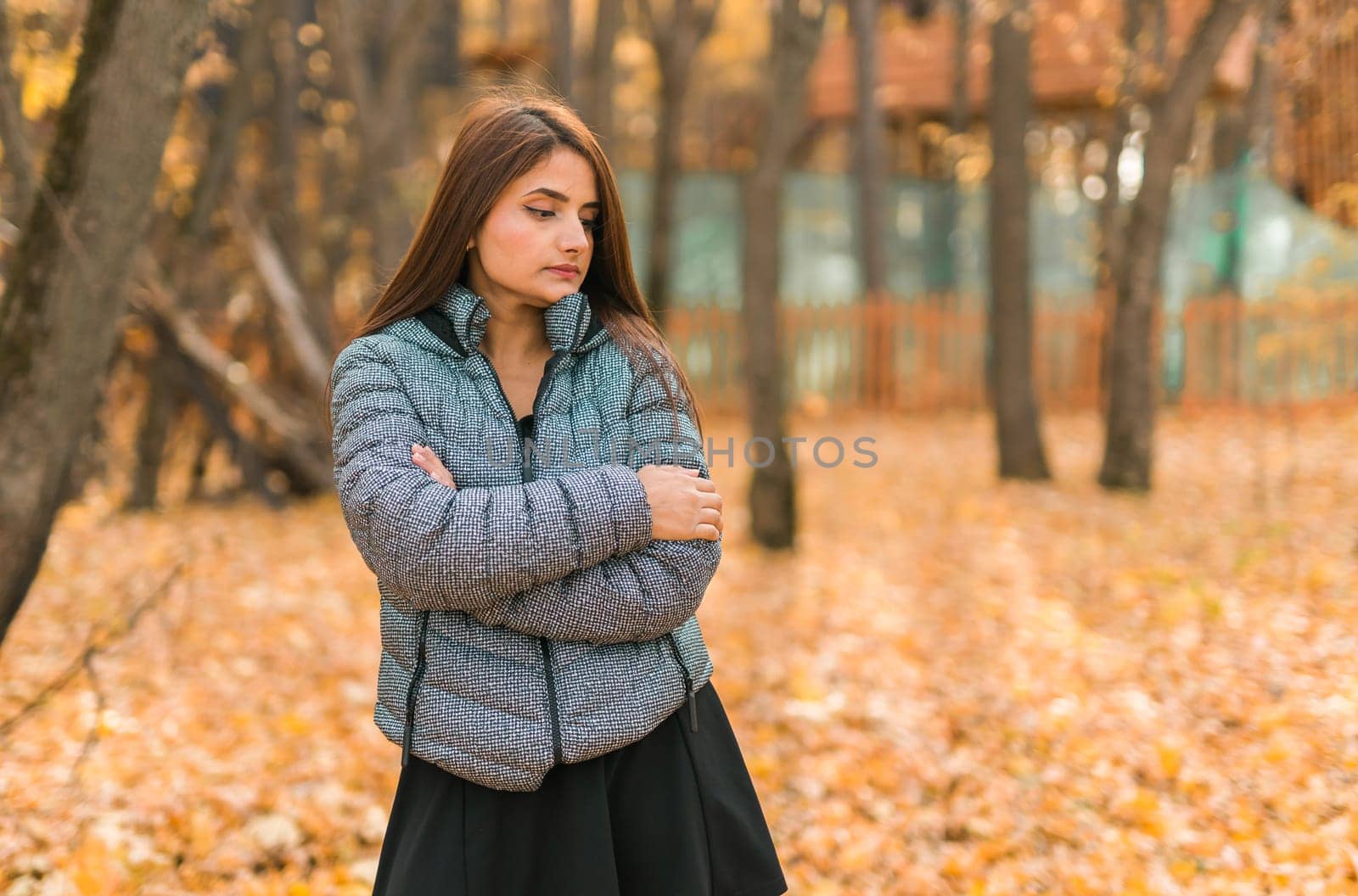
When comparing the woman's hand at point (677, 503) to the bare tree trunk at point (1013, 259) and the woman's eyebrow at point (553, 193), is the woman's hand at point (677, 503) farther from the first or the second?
the bare tree trunk at point (1013, 259)

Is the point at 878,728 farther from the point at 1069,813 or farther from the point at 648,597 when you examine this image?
the point at 648,597

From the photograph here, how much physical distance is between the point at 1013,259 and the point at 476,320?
811cm

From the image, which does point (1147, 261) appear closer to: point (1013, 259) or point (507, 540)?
→ point (1013, 259)

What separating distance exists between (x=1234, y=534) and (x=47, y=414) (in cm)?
663

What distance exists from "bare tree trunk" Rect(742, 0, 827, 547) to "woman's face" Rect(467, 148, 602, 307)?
16.4ft

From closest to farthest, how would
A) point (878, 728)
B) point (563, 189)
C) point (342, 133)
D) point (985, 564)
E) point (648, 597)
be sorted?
point (648, 597) < point (563, 189) < point (878, 728) < point (985, 564) < point (342, 133)

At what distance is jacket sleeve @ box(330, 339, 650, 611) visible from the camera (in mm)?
1763

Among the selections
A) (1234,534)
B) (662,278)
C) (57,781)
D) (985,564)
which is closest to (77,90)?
(57,781)

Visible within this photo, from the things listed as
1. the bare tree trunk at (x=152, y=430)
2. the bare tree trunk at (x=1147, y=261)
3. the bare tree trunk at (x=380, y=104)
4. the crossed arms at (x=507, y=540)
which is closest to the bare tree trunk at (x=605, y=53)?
the bare tree trunk at (x=380, y=104)

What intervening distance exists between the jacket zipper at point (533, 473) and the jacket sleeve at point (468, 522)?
0.38 ft

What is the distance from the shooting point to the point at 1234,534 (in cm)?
723

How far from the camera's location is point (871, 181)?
1535 cm

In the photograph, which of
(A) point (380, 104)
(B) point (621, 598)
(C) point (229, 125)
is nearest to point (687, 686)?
(B) point (621, 598)

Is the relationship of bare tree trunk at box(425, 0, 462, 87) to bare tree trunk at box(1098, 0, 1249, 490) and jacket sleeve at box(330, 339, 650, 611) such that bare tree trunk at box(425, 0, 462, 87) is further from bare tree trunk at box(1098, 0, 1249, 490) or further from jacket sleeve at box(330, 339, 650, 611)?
jacket sleeve at box(330, 339, 650, 611)
